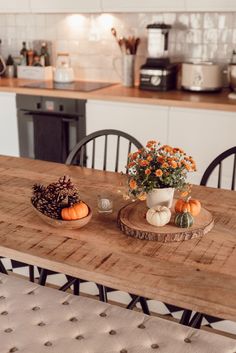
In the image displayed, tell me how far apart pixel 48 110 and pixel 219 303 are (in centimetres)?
272

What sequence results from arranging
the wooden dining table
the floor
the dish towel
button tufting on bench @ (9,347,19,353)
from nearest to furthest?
1. the wooden dining table
2. button tufting on bench @ (9,347,19,353)
3. the floor
4. the dish towel

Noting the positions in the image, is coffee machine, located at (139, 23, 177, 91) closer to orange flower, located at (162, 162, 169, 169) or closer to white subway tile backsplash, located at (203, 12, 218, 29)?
white subway tile backsplash, located at (203, 12, 218, 29)

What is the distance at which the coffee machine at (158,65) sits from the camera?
348 cm

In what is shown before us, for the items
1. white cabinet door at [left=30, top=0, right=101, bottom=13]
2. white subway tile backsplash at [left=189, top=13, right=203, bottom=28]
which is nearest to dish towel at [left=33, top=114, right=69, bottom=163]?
white cabinet door at [left=30, top=0, right=101, bottom=13]

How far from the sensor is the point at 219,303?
1.15 m

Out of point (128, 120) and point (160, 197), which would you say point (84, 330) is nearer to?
point (160, 197)

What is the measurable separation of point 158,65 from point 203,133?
0.70 metres

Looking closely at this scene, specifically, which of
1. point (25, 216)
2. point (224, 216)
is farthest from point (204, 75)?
point (25, 216)

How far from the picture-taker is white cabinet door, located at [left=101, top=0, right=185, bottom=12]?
330cm

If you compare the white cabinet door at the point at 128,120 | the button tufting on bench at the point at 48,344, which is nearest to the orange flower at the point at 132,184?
the button tufting on bench at the point at 48,344

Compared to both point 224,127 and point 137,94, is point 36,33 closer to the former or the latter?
point 137,94

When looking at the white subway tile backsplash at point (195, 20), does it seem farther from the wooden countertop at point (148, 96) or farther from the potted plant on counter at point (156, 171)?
the potted plant on counter at point (156, 171)

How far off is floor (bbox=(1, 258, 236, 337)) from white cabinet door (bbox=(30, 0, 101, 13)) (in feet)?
6.38

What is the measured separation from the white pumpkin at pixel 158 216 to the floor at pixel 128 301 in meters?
1.06
